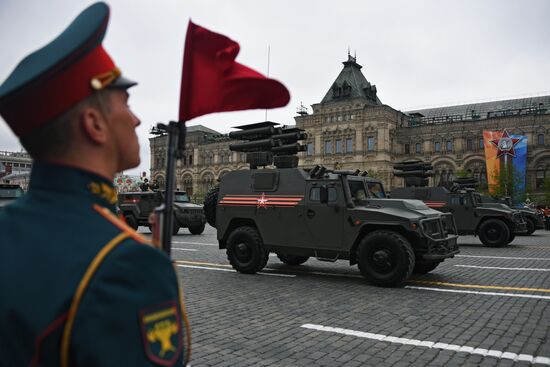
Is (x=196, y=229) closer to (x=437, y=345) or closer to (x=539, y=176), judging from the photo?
(x=437, y=345)

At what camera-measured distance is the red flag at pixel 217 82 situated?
1.99 metres

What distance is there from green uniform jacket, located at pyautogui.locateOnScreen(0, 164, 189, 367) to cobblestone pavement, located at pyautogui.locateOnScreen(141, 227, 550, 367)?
3.55 metres

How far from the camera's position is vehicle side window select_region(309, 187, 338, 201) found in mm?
9445

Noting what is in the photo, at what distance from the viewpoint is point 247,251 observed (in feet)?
33.6

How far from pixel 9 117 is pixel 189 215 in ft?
66.0

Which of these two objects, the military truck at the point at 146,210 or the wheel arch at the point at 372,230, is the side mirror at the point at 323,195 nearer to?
the wheel arch at the point at 372,230

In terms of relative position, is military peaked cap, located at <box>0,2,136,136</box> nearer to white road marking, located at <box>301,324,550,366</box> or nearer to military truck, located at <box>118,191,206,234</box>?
white road marking, located at <box>301,324,550,366</box>

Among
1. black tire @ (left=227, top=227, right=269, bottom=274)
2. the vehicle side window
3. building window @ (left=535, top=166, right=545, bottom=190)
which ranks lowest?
black tire @ (left=227, top=227, right=269, bottom=274)

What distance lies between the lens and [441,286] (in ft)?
29.1

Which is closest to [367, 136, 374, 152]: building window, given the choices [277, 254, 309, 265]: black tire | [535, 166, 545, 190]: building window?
[535, 166, 545, 190]: building window

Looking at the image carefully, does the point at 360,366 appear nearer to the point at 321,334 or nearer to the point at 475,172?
the point at 321,334

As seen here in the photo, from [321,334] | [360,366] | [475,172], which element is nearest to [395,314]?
[321,334]

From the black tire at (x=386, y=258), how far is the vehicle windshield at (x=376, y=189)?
1726 millimetres

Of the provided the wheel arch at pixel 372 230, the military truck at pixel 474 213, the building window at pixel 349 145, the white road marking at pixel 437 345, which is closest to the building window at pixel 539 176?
the building window at pixel 349 145
